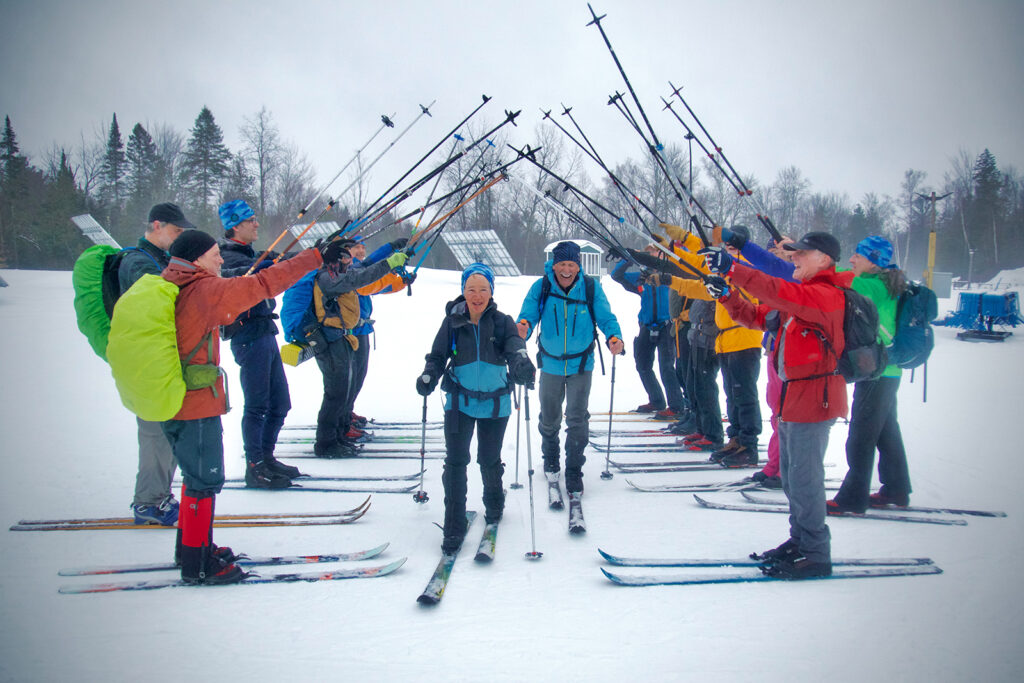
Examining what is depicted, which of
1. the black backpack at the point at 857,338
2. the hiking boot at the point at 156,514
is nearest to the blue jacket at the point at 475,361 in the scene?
the black backpack at the point at 857,338

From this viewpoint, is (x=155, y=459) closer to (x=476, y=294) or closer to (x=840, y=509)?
(x=476, y=294)

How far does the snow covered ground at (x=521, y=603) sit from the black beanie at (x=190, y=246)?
6.38 ft

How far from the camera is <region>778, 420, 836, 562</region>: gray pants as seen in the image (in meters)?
3.19

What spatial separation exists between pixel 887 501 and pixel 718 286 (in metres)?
2.60

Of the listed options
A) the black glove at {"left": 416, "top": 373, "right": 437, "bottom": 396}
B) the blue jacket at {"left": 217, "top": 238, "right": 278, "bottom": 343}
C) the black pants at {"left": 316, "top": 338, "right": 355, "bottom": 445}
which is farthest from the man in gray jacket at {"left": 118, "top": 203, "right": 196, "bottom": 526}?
the black glove at {"left": 416, "top": 373, "right": 437, "bottom": 396}

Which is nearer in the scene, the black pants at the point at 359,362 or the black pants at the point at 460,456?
the black pants at the point at 460,456

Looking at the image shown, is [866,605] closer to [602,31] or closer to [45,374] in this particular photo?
[602,31]

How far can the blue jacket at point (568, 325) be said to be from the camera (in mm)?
4594

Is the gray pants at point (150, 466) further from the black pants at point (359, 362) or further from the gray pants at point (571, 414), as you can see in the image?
the gray pants at point (571, 414)

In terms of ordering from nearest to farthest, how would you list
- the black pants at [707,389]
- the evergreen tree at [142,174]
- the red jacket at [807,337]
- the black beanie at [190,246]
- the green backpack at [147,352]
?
1. the green backpack at [147,352]
2. the red jacket at [807,337]
3. the black beanie at [190,246]
4. the black pants at [707,389]
5. the evergreen tree at [142,174]

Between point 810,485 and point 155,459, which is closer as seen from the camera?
point 810,485

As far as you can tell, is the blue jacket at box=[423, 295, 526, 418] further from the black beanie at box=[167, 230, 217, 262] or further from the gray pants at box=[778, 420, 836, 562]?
the gray pants at box=[778, 420, 836, 562]

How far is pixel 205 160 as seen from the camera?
4216 centimetres

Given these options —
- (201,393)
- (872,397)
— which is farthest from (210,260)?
(872,397)
